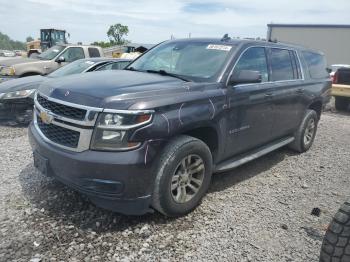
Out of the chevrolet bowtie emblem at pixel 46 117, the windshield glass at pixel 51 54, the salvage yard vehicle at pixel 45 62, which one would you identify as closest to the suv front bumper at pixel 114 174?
the chevrolet bowtie emblem at pixel 46 117

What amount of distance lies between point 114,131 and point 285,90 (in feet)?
9.90

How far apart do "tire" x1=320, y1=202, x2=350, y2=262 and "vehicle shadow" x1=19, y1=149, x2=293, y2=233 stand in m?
1.60

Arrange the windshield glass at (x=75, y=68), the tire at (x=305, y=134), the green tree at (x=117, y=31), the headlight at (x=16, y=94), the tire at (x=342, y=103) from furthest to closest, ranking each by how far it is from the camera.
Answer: the green tree at (x=117, y=31), the tire at (x=342, y=103), the windshield glass at (x=75, y=68), the headlight at (x=16, y=94), the tire at (x=305, y=134)

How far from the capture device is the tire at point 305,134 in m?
6.14

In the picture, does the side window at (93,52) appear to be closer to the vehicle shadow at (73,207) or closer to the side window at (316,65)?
the side window at (316,65)

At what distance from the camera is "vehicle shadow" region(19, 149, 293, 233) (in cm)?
359

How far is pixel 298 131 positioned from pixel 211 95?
282cm

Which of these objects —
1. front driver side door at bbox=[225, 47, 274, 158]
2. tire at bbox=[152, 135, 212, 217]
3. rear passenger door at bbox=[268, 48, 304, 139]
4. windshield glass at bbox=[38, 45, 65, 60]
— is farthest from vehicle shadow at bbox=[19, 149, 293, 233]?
windshield glass at bbox=[38, 45, 65, 60]

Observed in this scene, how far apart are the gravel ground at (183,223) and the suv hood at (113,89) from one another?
3.91 feet

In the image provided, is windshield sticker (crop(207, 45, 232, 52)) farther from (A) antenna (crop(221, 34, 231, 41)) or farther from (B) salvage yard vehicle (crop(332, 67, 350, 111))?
(B) salvage yard vehicle (crop(332, 67, 350, 111))

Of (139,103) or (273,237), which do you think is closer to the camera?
(139,103)

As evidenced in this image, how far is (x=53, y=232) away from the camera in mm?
3387

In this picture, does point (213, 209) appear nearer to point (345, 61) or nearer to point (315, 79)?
point (315, 79)

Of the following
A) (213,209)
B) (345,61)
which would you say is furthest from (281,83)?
(345,61)
